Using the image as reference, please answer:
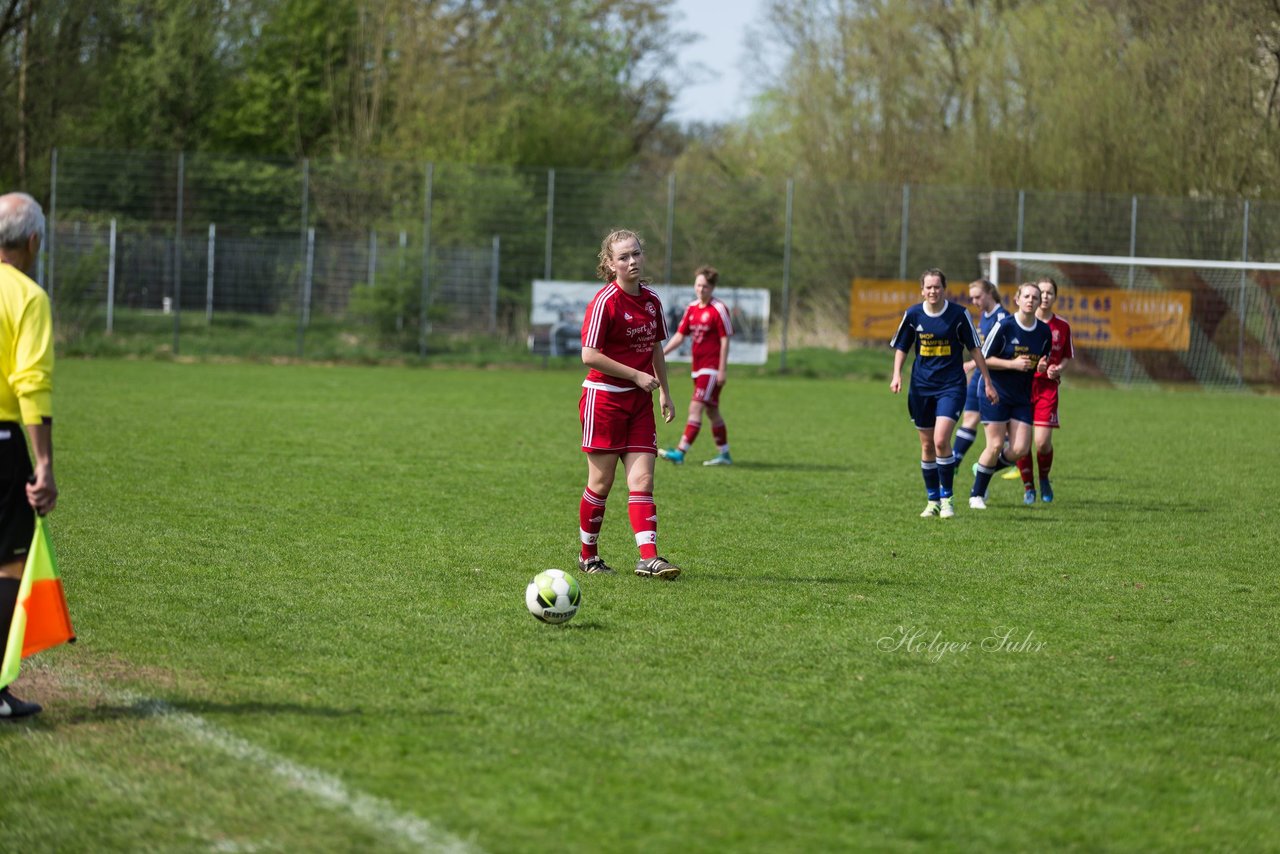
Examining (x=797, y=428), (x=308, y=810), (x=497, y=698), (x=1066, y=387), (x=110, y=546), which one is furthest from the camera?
(x=1066, y=387)

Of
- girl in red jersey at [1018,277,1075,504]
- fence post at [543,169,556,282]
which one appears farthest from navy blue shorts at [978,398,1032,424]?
fence post at [543,169,556,282]

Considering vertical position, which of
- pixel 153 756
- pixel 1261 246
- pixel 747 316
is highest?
pixel 1261 246

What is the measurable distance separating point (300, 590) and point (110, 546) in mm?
1711

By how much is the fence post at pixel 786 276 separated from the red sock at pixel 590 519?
69.7 feet

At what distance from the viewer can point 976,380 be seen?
39.5 feet

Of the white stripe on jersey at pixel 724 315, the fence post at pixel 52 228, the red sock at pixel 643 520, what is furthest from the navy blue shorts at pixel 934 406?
the fence post at pixel 52 228

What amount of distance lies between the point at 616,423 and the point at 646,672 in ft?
8.00

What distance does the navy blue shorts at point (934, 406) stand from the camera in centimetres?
1030

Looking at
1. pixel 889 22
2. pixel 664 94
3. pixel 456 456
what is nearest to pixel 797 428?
pixel 456 456

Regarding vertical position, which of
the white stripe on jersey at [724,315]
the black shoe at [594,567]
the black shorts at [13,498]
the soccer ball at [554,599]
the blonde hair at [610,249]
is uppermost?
the blonde hair at [610,249]

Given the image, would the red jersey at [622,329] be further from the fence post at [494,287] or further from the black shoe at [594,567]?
the fence post at [494,287]

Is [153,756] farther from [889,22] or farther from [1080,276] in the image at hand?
[889,22]

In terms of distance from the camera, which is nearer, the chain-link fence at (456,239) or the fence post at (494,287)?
the chain-link fence at (456,239)

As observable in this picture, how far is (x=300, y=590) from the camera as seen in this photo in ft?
22.9
